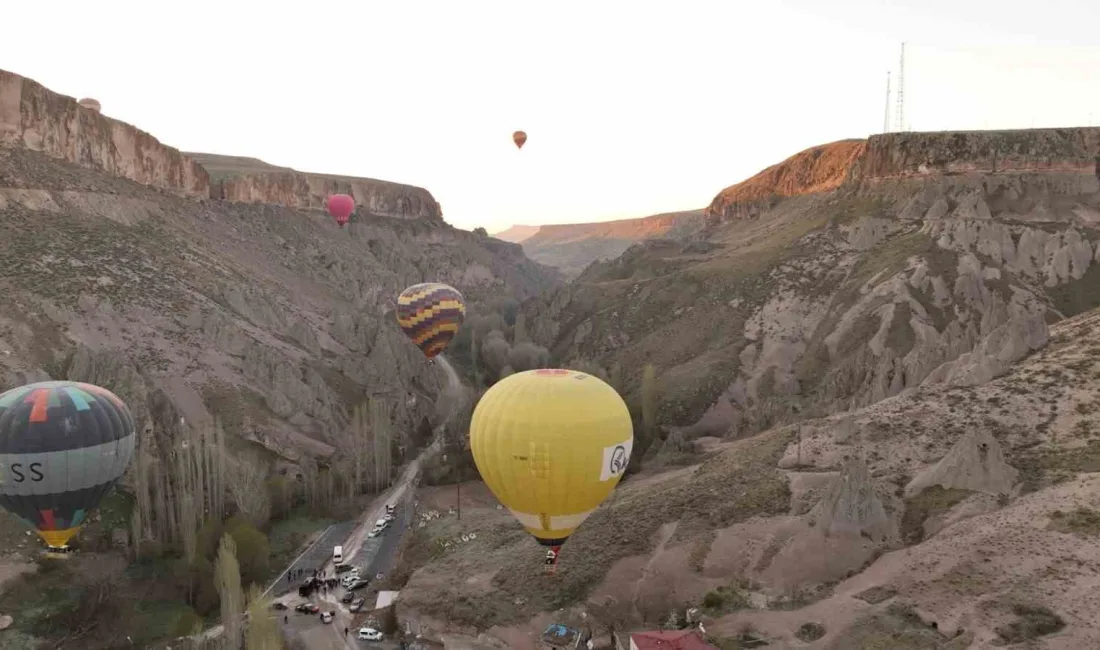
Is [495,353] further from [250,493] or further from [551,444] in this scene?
[551,444]

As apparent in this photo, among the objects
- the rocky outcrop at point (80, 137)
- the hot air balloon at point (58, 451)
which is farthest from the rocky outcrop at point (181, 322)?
the hot air balloon at point (58, 451)

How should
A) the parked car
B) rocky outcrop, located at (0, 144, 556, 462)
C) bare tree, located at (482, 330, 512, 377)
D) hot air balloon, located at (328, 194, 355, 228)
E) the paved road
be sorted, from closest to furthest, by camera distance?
the parked car → the paved road → rocky outcrop, located at (0, 144, 556, 462) → bare tree, located at (482, 330, 512, 377) → hot air balloon, located at (328, 194, 355, 228)

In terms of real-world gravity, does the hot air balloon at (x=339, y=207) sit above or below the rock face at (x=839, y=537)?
above

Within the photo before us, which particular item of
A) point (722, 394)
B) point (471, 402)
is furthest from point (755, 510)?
point (471, 402)

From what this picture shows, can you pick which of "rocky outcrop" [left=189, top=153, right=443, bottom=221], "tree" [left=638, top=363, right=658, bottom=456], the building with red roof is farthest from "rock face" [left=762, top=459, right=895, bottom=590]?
"rocky outcrop" [left=189, top=153, right=443, bottom=221]

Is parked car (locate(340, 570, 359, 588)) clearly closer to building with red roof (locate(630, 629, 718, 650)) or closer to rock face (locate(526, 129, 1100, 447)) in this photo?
building with red roof (locate(630, 629, 718, 650))

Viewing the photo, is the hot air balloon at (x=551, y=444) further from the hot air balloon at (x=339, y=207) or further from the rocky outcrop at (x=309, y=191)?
the rocky outcrop at (x=309, y=191)

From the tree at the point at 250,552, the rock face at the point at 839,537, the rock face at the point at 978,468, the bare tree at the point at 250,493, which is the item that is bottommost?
the tree at the point at 250,552
